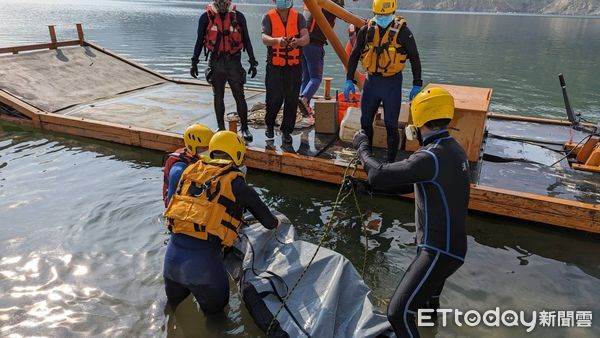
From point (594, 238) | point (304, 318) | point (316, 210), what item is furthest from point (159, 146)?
point (594, 238)

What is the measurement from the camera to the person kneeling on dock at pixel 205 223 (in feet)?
12.0

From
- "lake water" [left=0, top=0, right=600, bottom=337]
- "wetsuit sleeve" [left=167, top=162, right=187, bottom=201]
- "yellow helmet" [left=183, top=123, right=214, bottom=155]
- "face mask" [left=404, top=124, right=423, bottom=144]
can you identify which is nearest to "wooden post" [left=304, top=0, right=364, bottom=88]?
"lake water" [left=0, top=0, right=600, bottom=337]

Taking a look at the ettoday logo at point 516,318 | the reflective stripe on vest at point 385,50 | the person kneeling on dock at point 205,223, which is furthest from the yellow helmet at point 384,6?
the ettoday logo at point 516,318

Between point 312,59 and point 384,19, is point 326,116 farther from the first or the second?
point 384,19

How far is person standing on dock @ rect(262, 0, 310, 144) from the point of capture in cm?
693

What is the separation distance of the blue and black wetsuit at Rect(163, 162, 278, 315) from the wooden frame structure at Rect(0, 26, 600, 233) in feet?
11.2

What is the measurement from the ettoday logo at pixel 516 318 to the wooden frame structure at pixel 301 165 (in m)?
1.65

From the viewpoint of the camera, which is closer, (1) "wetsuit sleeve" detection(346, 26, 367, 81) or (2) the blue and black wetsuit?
(2) the blue and black wetsuit

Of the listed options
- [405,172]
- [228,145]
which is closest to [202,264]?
[228,145]

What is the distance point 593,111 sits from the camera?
15875 mm

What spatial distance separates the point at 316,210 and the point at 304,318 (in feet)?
10.0

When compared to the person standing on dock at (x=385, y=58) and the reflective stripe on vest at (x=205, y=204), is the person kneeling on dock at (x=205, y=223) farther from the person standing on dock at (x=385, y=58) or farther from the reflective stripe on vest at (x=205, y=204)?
the person standing on dock at (x=385, y=58)

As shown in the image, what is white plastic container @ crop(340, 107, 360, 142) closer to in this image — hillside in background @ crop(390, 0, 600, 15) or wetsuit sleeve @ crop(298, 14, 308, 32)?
wetsuit sleeve @ crop(298, 14, 308, 32)

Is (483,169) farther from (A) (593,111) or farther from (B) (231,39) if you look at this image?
(A) (593,111)
